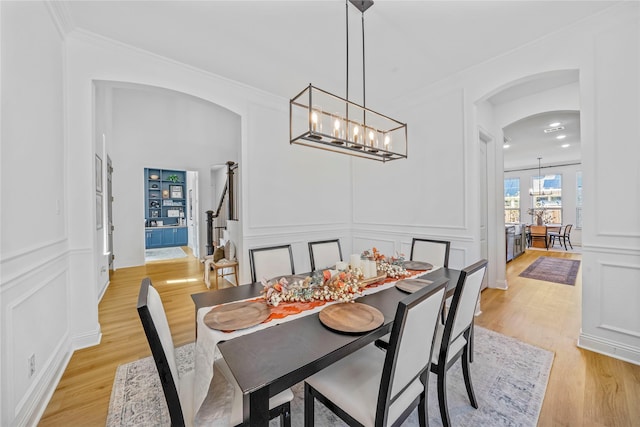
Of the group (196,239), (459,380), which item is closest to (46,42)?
(459,380)

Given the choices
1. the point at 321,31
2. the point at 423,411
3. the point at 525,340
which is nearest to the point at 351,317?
the point at 423,411

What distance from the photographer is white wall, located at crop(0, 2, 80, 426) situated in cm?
142

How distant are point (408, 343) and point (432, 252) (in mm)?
1856

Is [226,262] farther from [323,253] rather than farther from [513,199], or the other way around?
[513,199]

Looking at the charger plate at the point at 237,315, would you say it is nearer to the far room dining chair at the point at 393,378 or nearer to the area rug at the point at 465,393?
the far room dining chair at the point at 393,378

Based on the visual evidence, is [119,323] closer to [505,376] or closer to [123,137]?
[505,376]

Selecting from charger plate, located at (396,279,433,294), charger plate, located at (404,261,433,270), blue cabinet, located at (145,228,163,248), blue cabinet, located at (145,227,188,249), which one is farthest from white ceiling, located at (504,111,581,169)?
blue cabinet, located at (145,228,163,248)

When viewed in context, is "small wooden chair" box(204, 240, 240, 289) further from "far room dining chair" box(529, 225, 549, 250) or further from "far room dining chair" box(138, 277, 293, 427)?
"far room dining chair" box(529, 225, 549, 250)

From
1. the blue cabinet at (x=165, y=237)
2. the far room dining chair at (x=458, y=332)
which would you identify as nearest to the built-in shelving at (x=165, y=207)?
the blue cabinet at (x=165, y=237)

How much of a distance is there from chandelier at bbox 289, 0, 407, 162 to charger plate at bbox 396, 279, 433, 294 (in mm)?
1119

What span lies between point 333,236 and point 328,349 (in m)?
3.32

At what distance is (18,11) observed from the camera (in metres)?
1.58

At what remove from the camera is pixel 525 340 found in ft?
8.31

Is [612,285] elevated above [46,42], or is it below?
below
